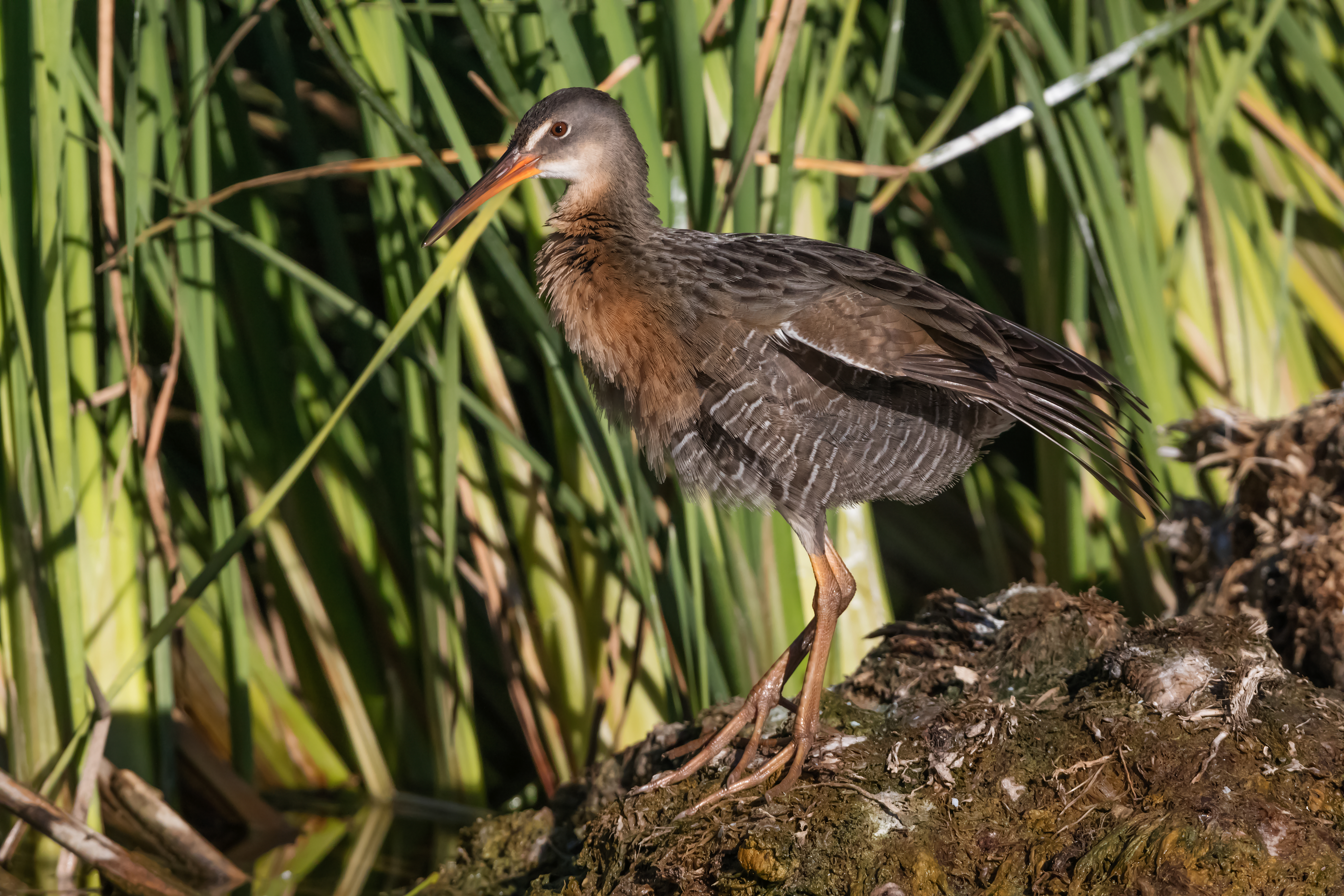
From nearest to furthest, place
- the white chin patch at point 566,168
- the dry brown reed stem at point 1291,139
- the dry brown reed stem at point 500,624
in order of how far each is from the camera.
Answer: the white chin patch at point 566,168 < the dry brown reed stem at point 500,624 < the dry brown reed stem at point 1291,139

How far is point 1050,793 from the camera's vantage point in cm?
211

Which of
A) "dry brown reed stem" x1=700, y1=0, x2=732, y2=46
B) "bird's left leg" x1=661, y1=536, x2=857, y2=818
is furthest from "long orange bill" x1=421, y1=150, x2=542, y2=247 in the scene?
"bird's left leg" x1=661, y1=536, x2=857, y2=818

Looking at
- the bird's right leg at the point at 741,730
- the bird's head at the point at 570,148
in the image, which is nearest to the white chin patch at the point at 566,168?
the bird's head at the point at 570,148

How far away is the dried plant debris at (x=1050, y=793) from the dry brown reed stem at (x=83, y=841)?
1.03 metres

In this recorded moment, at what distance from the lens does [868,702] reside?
105 inches

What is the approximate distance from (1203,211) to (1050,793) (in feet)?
7.86

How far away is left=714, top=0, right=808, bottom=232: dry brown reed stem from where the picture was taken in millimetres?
3020

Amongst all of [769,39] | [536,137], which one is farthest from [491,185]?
[769,39]

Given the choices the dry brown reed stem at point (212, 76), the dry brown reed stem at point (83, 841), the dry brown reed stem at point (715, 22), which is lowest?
the dry brown reed stem at point (83, 841)

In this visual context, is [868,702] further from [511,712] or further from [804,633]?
[511,712]

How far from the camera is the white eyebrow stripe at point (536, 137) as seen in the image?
109 inches

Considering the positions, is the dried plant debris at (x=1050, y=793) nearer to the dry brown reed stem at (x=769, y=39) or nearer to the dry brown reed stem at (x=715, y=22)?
the dry brown reed stem at (x=769, y=39)

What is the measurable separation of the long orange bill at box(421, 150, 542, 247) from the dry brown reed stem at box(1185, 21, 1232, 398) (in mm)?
2209

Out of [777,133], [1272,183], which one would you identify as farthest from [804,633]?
[1272,183]
